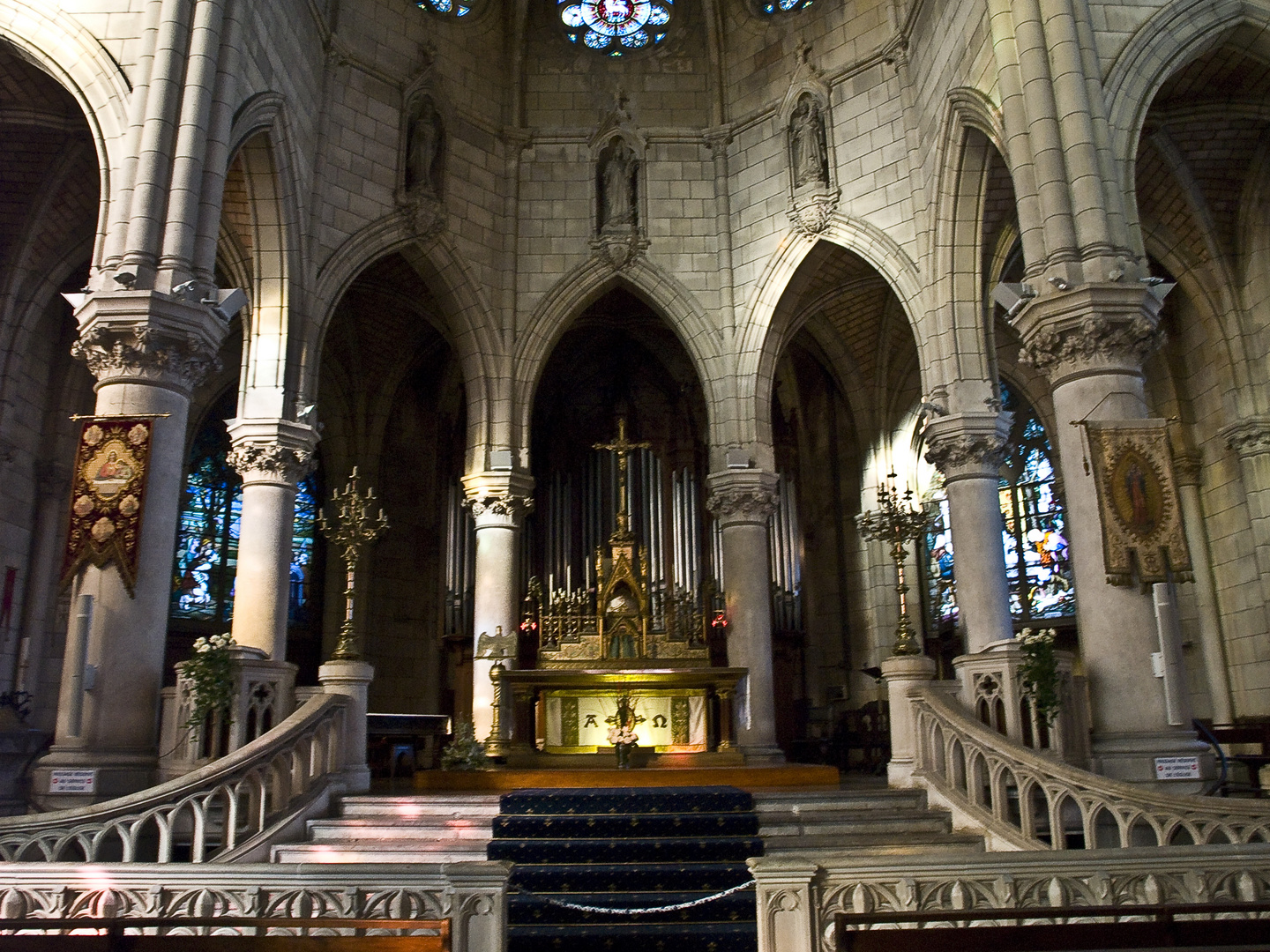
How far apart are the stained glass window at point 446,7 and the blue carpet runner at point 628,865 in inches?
498

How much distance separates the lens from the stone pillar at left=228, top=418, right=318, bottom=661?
12406mm

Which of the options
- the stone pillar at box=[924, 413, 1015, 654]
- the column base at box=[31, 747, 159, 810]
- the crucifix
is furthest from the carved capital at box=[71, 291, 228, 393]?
the stone pillar at box=[924, 413, 1015, 654]

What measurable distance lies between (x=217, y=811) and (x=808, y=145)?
12.2 m

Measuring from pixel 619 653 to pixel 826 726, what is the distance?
5920 mm

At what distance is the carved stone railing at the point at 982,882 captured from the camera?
210 inches

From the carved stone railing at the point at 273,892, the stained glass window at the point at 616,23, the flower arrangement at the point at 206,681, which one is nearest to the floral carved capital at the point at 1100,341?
the carved stone railing at the point at 273,892

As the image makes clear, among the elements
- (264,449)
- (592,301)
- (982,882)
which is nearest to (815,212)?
(592,301)

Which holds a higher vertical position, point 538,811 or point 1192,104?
point 1192,104

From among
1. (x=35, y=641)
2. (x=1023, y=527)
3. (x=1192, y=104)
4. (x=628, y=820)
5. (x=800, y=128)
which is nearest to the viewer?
(x=628, y=820)

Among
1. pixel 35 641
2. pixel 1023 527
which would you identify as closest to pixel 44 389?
pixel 35 641

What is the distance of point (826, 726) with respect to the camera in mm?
18969

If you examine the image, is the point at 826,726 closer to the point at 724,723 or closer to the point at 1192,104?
the point at 724,723

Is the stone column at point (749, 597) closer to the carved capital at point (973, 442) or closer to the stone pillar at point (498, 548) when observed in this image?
the stone pillar at point (498, 548)

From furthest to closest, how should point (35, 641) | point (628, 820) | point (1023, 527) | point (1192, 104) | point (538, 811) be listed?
point (1023, 527), point (35, 641), point (1192, 104), point (538, 811), point (628, 820)
